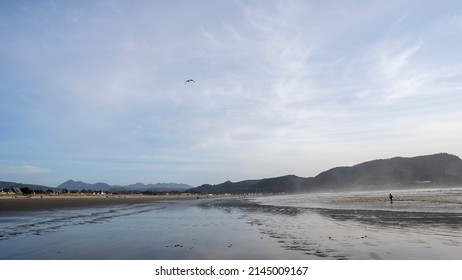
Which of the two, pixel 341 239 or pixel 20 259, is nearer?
pixel 20 259

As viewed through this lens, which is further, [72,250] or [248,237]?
[248,237]

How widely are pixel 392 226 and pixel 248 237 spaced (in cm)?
1116

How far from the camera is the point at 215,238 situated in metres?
22.7

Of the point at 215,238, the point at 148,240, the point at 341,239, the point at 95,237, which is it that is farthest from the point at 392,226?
the point at 95,237

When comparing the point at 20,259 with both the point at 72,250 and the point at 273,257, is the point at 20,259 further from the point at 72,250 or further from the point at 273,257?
the point at 273,257

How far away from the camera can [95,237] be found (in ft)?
76.6

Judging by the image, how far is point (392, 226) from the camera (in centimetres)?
2580
